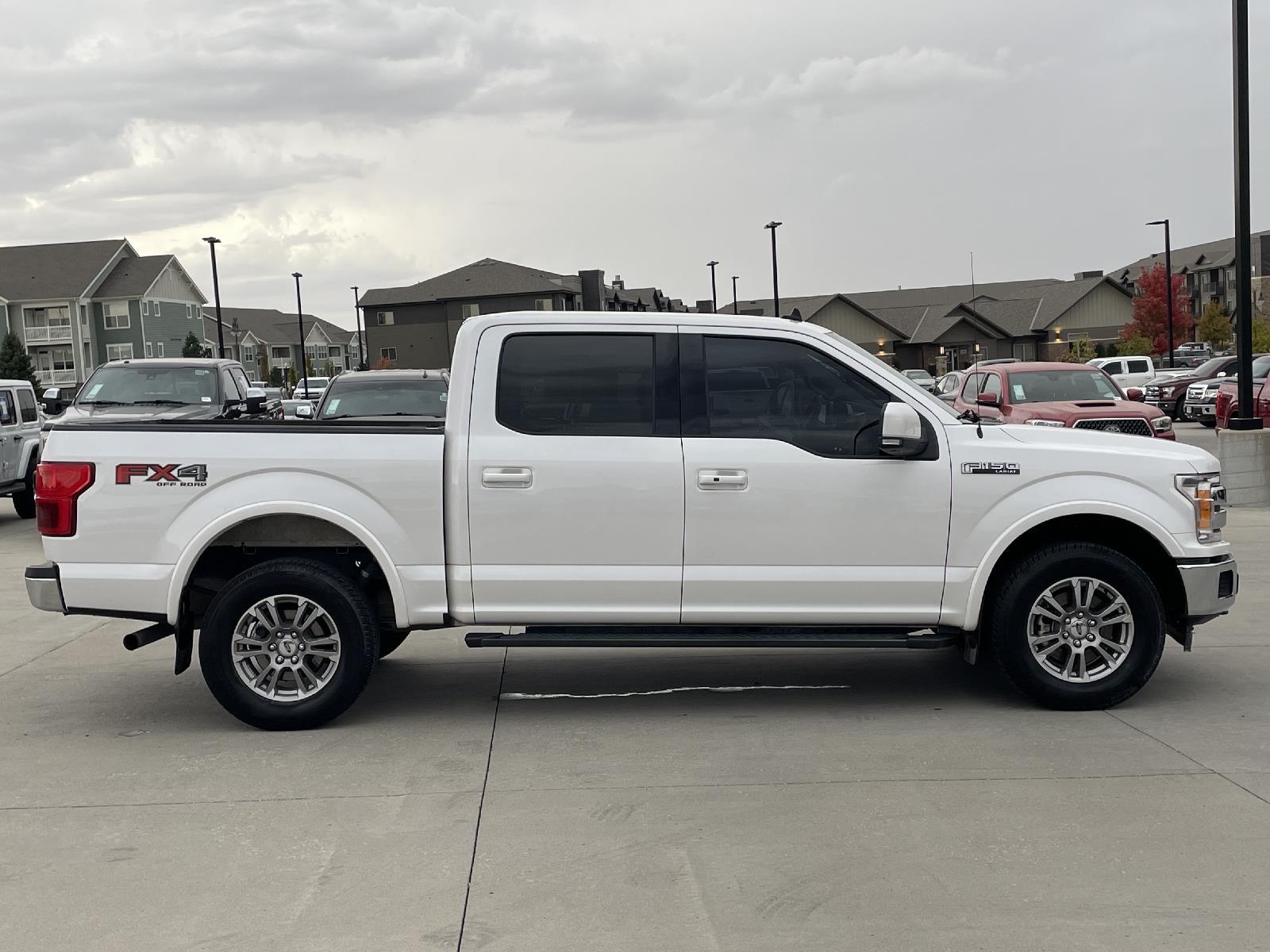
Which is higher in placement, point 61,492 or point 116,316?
point 116,316

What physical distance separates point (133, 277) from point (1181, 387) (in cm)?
6780

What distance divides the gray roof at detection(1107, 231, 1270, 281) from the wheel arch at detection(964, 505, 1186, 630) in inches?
4282

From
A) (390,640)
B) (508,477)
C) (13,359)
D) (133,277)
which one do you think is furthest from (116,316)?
(508,477)

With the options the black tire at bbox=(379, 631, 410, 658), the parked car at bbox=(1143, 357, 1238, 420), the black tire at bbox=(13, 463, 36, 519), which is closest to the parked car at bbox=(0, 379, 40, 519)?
the black tire at bbox=(13, 463, 36, 519)

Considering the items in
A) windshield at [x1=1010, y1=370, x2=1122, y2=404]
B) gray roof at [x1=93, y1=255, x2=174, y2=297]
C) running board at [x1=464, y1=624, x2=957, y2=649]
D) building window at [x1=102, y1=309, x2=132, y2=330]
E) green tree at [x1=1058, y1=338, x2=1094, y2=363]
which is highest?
gray roof at [x1=93, y1=255, x2=174, y2=297]

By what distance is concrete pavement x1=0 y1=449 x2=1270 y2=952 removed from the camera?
4.20 m

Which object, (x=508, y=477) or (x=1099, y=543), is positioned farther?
(x=1099, y=543)

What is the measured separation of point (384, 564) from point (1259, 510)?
1247cm

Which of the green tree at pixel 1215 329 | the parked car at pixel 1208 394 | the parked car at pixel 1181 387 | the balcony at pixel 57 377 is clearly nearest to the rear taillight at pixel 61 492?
the parked car at pixel 1208 394

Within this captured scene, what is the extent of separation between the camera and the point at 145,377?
647 inches

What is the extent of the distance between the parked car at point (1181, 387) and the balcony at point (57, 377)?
223 ft

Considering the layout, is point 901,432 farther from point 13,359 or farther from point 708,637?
point 13,359

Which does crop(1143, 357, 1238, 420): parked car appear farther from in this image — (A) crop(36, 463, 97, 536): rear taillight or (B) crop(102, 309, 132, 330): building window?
(B) crop(102, 309, 132, 330): building window

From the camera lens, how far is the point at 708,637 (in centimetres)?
654
